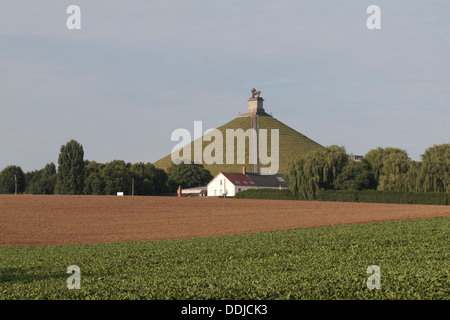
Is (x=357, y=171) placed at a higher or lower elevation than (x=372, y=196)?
higher

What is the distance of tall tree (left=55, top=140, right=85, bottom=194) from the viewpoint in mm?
124250

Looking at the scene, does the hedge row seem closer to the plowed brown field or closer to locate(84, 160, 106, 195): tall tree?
the plowed brown field

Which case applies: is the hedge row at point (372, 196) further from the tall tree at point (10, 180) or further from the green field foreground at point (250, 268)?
the tall tree at point (10, 180)

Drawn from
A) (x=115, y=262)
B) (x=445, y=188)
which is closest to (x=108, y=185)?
(x=445, y=188)

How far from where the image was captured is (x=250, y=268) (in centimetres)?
2045

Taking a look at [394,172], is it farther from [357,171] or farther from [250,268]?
[250,268]

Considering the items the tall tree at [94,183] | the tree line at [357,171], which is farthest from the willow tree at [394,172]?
the tall tree at [94,183]

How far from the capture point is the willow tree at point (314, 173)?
100725mm

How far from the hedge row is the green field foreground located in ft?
169

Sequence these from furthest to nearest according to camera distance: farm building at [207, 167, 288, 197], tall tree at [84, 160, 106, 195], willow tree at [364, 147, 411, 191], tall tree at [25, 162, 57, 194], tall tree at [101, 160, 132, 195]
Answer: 1. tall tree at [25, 162, 57, 194]
2. farm building at [207, 167, 288, 197]
3. tall tree at [101, 160, 132, 195]
4. tall tree at [84, 160, 106, 195]
5. willow tree at [364, 147, 411, 191]

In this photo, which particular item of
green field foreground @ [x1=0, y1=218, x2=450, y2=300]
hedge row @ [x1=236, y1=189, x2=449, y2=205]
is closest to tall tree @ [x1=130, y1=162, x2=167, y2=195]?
hedge row @ [x1=236, y1=189, x2=449, y2=205]

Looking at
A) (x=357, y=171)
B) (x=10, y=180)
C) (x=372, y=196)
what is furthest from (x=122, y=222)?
(x=10, y=180)

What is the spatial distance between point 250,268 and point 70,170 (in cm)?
11112
